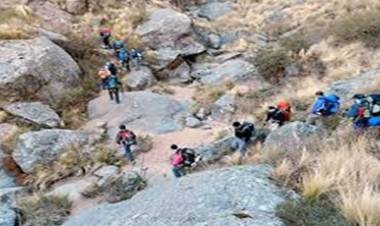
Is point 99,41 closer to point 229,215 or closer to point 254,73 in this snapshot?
point 254,73

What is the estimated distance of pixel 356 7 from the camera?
2945 centimetres

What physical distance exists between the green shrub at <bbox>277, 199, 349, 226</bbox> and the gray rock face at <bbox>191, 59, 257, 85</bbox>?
705 inches

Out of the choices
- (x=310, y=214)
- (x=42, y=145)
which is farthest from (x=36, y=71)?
(x=310, y=214)

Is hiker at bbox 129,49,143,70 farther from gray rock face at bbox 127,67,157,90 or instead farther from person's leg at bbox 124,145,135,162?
person's leg at bbox 124,145,135,162

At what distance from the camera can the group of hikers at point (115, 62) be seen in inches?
861

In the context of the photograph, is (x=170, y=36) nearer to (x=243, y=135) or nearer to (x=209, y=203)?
(x=243, y=135)

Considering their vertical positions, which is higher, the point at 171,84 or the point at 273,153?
the point at 273,153

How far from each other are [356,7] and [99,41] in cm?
1314

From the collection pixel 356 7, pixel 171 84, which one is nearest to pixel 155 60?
pixel 171 84

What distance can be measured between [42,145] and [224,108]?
22.0 feet

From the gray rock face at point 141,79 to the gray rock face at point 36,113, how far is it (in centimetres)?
424

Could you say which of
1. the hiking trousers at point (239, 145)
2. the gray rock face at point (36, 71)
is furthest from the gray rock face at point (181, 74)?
the hiking trousers at point (239, 145)

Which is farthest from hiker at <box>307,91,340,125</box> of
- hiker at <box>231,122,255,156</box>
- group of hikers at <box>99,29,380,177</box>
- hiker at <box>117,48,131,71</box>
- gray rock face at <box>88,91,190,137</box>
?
hiker at <box>117,48,131,71</box>

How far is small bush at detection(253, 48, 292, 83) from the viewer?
24.1 metres
